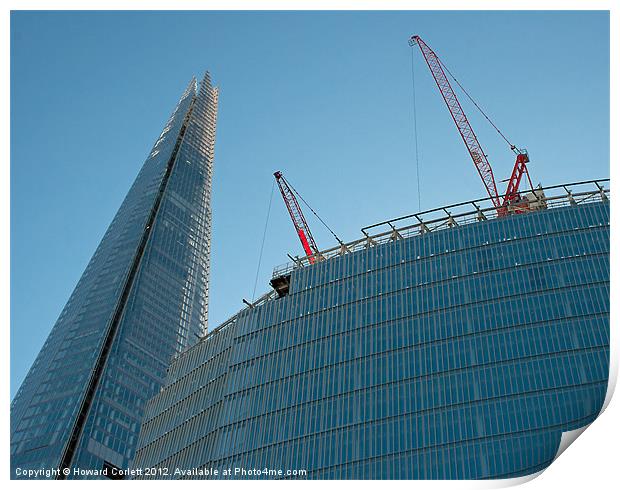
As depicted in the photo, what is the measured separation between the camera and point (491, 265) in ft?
340

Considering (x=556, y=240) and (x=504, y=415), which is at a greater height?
(x=556, y=240)

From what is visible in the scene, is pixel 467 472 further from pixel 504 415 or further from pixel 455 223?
pixel 455 223

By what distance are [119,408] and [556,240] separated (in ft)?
394

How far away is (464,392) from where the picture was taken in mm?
92812

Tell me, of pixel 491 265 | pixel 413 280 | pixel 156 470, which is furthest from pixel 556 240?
pixel 156 470

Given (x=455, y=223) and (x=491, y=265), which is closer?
(x=491, y=265)

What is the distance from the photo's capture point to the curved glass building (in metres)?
89.7

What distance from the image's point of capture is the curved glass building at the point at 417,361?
8969cm

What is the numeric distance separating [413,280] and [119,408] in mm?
105882

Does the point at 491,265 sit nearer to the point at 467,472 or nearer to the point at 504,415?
the point at 504,415

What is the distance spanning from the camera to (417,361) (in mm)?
98062
